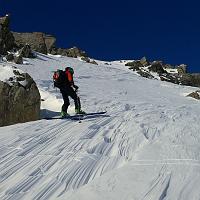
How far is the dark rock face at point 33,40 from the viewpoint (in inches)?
2157

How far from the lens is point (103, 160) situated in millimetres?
9203

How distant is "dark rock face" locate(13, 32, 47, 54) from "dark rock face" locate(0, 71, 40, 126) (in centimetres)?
3944

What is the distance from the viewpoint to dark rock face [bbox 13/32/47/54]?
5478cm

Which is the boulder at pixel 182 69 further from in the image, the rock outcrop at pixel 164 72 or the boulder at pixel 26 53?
the boulder at pixel 26 53

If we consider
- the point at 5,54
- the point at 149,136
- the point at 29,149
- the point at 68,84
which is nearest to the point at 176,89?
the point at 5,54

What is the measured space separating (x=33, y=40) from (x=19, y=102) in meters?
45.0

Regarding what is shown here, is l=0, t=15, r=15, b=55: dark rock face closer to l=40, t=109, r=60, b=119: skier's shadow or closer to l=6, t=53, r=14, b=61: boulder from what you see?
l=6, t=53, r=14, b=61: boulder

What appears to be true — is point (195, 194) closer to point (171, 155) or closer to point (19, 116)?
point (171, 155)

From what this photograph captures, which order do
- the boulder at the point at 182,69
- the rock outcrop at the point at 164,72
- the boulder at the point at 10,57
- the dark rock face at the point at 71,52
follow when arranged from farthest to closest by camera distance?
the boulder at the point at 182,69 → the dark rock face at the point at 71,52 → the rock outcrop at the point at 164,72 → the boulder at the point at 10,57

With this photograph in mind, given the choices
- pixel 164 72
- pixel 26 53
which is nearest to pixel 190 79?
pixel 164 72

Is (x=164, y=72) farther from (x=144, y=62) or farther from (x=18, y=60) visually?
(x=18, y=60)

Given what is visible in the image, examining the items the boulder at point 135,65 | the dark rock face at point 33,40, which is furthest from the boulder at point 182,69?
the dark rock face at point 33,40

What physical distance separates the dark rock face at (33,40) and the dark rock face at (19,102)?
39.4 metres

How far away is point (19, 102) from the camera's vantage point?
14.5 m
